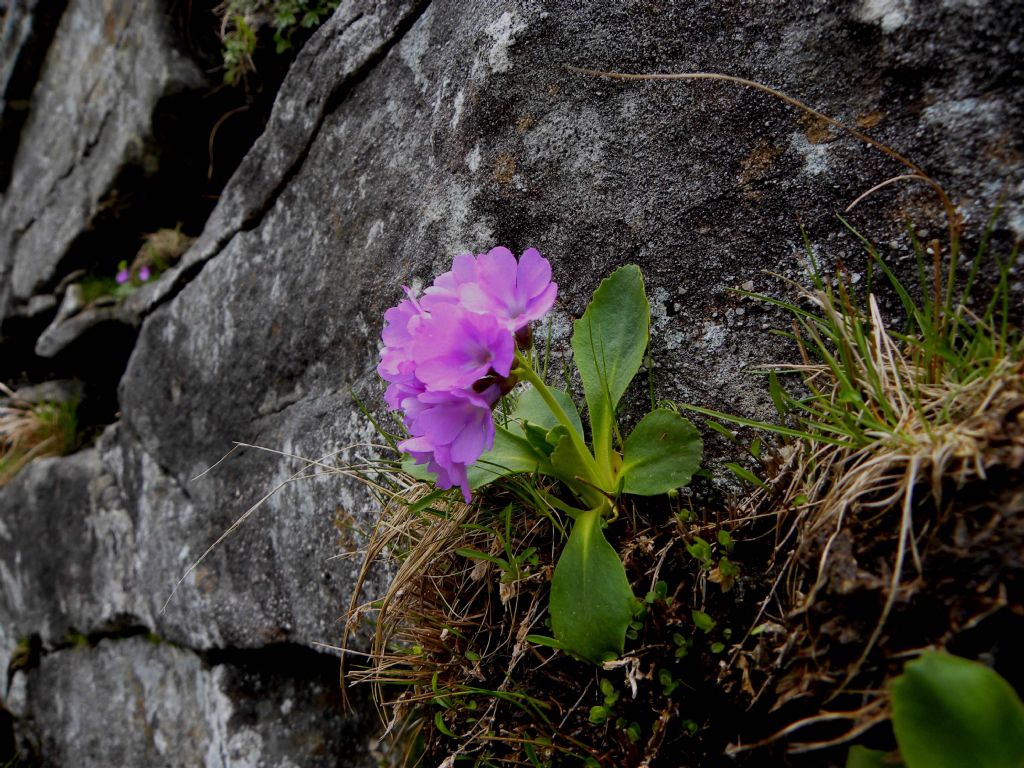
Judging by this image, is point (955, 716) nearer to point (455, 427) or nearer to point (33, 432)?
point (455, 427)

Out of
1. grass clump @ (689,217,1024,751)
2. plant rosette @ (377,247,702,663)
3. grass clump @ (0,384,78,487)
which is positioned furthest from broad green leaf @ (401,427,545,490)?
grass clump @ (0,384,78,487)

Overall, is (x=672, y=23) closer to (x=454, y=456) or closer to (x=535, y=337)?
(x=535, y=337)

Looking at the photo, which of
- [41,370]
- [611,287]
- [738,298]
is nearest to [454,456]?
[611,287]

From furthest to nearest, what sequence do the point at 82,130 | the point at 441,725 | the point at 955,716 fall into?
the point at 82,130, the point at 441,725, the point at 955,716

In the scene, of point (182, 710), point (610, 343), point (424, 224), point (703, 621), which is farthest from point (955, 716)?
point (182, 710)

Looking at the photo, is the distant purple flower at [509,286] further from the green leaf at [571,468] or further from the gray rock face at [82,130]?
the gray rock face at [82,130]
